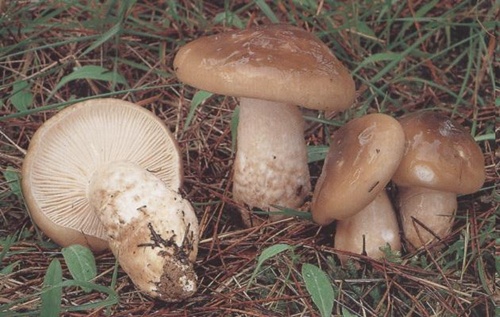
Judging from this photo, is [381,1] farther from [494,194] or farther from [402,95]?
[494,194]

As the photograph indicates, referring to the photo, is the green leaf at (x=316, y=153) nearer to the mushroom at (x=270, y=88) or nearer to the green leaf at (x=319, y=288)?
the mushroom at (x=270, y=88)

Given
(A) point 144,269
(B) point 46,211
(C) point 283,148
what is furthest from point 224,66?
A: (B) point 46,211

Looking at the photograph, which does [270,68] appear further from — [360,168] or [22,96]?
[22,96]

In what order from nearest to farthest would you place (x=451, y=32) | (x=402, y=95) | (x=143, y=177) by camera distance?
(x=143, y=177)
(x=402, y=95)
(x=451, y=32)

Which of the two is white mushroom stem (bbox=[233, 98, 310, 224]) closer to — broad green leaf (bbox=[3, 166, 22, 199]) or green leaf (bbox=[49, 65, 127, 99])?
green leaf (bbox=[49, 65, 127, 99])

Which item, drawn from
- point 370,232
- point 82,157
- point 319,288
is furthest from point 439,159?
point 82,157
